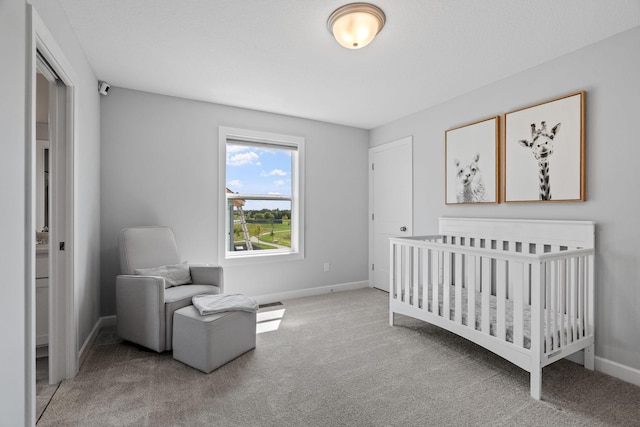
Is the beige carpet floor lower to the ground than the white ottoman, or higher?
lower

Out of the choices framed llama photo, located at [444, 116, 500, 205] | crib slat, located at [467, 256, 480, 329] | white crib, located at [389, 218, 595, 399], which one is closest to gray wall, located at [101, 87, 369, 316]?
framed llama photo, located at [444, 116, 500, 205]

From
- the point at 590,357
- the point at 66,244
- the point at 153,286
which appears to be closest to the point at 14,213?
the point at 66,244

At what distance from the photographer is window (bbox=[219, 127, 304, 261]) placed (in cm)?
368

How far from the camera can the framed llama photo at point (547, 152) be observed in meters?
2.31

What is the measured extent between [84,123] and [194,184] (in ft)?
3.81

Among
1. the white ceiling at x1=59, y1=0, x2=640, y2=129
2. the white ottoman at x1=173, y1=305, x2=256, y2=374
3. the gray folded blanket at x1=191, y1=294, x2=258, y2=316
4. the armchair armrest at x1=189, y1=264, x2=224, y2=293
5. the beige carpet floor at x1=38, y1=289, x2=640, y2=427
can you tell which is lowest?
the beige carpet floor at x1=38, y1=289, x2=640, y2=427

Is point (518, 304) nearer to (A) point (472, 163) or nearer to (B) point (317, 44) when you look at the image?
(A) point (472, 163)

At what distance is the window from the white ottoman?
51.6 inches

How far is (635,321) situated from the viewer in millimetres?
2053

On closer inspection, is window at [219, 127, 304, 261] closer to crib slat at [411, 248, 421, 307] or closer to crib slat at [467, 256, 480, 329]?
crib slat at [411, 248, 421, 307]

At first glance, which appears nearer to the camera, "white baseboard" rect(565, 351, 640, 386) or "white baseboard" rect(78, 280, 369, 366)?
"white baseboard" rect(565, 351, 640, 386)

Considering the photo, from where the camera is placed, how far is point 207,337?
2139mm

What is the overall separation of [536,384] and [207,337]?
210 cm

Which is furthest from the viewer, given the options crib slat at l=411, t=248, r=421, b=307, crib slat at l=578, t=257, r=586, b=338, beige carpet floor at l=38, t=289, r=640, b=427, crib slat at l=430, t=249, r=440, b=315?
crib slat at l=411, t=248, r=421, b=307
